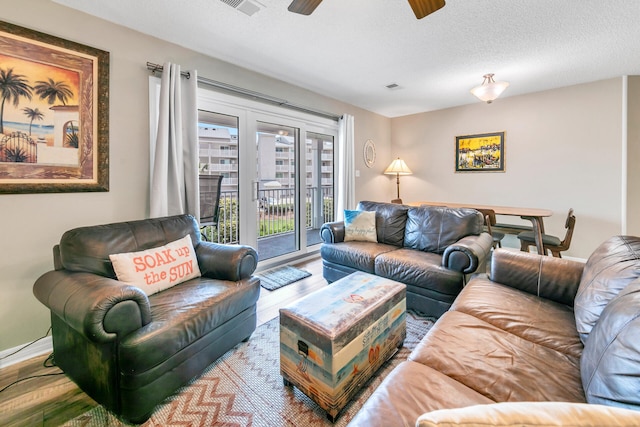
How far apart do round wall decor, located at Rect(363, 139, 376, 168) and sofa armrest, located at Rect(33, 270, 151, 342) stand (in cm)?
434

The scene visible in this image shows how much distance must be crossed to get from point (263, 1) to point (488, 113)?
13.2 ft

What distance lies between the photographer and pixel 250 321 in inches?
79.5

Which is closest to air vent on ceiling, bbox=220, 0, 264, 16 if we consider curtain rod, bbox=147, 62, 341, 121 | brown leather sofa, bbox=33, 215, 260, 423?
curtain rod, bbox=147, 62, 341, 121

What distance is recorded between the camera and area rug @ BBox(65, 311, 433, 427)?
139cm

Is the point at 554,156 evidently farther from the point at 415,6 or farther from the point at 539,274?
the point at 415,6

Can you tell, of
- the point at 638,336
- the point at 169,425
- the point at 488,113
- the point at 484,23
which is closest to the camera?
the point at 638,336

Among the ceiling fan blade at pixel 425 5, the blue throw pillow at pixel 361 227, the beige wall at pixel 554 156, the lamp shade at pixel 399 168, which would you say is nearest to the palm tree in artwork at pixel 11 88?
the ceiling fan blade at pixel 425 5

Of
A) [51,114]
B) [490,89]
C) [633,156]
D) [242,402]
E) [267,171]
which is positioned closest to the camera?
[242,402]

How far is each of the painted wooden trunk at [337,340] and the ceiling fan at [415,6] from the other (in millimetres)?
1720

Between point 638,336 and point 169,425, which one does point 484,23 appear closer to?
point 638,336

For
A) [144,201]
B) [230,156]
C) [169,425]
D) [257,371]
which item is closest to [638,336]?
[257,371]

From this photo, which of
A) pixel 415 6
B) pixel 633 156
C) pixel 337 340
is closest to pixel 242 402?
pixel 337 340

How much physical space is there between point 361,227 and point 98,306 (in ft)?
8.33

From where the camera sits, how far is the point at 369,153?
520 cm
